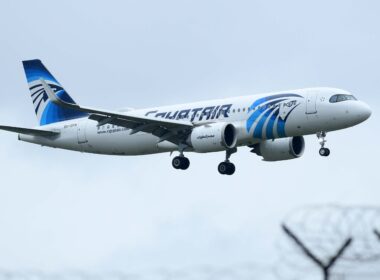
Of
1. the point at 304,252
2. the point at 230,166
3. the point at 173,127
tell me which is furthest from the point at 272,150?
the point at 304,252

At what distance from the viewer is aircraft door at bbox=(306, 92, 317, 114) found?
2095 inches

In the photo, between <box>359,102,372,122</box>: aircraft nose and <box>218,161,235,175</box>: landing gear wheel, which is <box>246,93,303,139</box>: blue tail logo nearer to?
<box>218,161,235,175</box>: landing gear wheel

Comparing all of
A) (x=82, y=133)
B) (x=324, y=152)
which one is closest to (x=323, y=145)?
(x=324, y=152)

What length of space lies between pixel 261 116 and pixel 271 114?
61 cm

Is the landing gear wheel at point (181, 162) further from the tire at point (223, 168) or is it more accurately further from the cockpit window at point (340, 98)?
the cockpit window at point (340, 98)

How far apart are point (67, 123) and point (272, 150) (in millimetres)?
14491

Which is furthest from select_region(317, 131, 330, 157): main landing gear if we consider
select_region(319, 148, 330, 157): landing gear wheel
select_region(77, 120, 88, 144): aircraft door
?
select_region(77, 120, 88, 144): aircraft door

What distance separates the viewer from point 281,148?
59.8 metres

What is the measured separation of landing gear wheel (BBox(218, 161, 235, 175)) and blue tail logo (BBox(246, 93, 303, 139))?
3.53m

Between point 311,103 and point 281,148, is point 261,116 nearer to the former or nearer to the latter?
point 311,103

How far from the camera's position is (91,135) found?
204 feet

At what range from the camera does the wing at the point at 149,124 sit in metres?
55.2

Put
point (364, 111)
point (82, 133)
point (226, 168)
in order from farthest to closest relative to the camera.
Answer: point (82, 133) < point (226, 168) < point (364, 111)

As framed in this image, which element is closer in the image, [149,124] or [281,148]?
[149,124]
